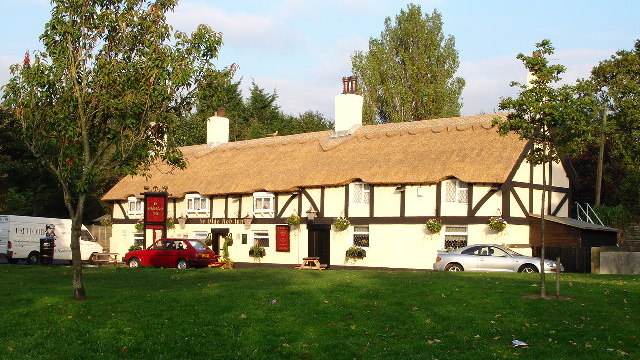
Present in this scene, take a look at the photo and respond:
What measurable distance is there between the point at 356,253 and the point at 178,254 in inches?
327

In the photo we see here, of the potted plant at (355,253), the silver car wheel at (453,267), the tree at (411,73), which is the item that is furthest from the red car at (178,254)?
the tree at (411,73)

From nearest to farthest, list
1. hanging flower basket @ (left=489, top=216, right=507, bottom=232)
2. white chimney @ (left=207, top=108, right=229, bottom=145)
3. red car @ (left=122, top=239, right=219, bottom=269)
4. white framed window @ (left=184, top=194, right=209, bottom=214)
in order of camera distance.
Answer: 1. hanging flower basket @ (left=489, top=216, right=507, bottom=232)
2. red car @ (left=122, top=239, right=219, bottom=269)
3. white framed window @ (left=184, top=194, right=209, bottom=214)
4. white chimney @ (left=207, top=108, right=229, bottom=145)

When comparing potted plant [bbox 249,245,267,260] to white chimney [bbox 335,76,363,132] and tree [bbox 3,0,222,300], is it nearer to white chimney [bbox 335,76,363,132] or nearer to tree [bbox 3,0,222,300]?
white chimney [bbox 335,76,363,132]

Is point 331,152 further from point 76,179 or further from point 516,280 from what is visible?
point 76,179

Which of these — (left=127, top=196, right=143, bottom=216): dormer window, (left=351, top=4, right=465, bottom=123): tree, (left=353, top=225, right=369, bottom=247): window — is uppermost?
(left=351, top=4, right=465, bottom=123): tree

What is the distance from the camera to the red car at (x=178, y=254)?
3522cm

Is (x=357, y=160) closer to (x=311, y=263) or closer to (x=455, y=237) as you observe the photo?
(x=311, y=263)

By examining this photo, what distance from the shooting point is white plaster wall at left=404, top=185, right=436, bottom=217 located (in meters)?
36.0

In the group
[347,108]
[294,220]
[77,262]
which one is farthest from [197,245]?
[77,262]

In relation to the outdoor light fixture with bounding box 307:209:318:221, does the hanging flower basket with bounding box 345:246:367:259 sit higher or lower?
lower

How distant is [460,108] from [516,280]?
38.4m

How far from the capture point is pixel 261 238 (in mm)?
42344

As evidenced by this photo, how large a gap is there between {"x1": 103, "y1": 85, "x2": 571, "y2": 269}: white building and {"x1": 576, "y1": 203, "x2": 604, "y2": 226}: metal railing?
3.62ft

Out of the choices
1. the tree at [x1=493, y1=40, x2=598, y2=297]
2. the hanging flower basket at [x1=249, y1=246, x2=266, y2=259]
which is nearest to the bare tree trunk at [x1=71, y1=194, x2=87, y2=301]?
the tree at [x1=493, y1=40, x2=598, y2=297]
